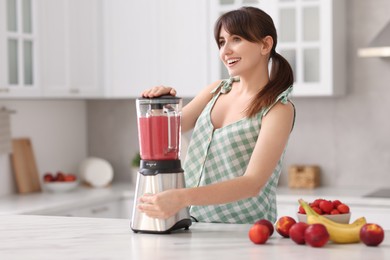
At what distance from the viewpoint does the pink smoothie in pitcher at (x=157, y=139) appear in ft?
7.45

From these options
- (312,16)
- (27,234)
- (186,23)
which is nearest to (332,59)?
(312,16)

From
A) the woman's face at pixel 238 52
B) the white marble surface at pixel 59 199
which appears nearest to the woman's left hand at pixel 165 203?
the woman's face at pixel 238 52

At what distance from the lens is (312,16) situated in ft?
14.3

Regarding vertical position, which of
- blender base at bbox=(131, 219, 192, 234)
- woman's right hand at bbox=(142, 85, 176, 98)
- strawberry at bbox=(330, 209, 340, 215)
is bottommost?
blender base at bbox=(131, 219, 192, 234)

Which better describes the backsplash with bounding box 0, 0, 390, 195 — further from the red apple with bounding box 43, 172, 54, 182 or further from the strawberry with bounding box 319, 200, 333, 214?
the strawberry with bounding box 319, 200, 333, 214

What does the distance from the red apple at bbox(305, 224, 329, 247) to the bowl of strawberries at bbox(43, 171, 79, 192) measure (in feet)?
9.36

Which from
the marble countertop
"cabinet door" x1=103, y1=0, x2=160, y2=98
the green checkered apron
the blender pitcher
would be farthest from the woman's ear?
"cabinet door" x1=103, y1=0, x2=160, y2=98

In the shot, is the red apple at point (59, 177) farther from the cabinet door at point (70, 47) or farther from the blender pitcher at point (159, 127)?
the blender pitcher at point (159, 127)

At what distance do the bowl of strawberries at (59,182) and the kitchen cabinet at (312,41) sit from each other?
4.70 ft

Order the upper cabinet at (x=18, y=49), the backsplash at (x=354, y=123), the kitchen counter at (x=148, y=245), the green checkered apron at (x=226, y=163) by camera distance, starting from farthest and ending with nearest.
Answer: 1. the backsplash at (x=354, y=123)
2. the upper cabinet at (x=18, y=49)
3. the green checkered apron at (x=226, y=163)
4. the kitchen counter at (x=148, y=245)

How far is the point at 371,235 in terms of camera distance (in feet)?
6.60

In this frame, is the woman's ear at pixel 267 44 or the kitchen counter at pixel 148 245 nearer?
the kitchen counter at pixel 148 245

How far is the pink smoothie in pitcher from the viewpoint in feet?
7.45

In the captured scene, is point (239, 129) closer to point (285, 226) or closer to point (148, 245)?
point (285, 226)
